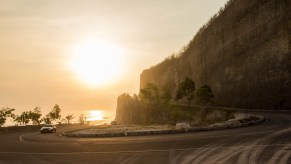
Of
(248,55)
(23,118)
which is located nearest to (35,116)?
(23,118)

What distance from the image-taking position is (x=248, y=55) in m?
73.9

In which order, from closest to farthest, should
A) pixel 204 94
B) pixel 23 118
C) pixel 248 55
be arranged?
pixel 248 55 < pixel 204 94 < pixel 23 118

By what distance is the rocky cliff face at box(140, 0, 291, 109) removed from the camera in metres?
61.6

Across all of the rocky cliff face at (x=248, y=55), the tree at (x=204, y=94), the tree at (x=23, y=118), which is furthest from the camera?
the tree at (x=23, y=118)

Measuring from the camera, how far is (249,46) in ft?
242

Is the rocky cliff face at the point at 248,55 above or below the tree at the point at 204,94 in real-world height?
above

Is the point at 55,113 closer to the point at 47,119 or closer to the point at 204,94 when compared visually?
the point at 47,119

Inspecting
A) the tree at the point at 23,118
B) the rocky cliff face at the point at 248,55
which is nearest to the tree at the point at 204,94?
the rocky cliff face at the point at 248,55

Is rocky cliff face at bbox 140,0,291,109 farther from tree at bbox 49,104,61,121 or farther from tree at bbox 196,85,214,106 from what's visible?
tree at bbox 49,104,61,121

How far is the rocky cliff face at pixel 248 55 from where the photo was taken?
6156 cm

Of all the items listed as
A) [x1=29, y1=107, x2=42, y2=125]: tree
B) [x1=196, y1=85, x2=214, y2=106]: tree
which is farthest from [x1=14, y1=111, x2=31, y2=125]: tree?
[x1=196, y1=85, x2=214, y2=106]: tree

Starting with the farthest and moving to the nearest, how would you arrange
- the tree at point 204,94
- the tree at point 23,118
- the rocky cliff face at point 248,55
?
the tree at point 23,118
the tree at point 204,94
the rocky cliff face at point 248,55

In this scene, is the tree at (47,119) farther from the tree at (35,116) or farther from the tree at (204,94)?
the tree at (204,94)

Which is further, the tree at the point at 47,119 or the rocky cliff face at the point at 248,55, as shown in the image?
the tree at the point at 47,119
